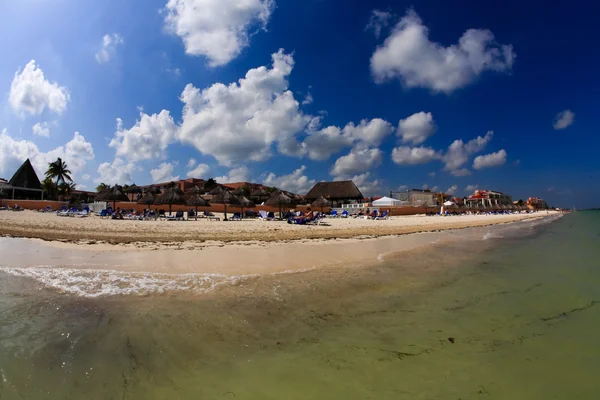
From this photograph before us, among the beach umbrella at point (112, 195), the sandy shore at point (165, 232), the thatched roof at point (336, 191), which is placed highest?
the thatched roof at point (336, 191)

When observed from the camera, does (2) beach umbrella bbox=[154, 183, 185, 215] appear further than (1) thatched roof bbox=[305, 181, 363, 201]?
No

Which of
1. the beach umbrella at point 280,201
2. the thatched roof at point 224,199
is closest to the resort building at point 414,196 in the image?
the beach umbrella at point 280,201

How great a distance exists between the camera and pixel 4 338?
2994 millimetres

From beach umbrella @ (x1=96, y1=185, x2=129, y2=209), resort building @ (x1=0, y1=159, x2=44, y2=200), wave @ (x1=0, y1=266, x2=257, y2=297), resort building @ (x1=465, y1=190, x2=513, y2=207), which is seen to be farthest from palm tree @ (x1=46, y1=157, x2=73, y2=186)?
resort building @ (x1=465, y1=190, x2=513, y2=207)

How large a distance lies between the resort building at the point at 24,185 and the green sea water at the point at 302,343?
51045 millimetres

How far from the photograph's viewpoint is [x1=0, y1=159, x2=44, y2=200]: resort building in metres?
41.4

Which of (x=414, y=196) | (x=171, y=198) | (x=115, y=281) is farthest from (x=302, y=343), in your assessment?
(x=414, y=196)

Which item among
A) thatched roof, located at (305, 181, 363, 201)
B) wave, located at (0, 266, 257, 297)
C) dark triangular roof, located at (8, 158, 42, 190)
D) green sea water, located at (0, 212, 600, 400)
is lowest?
green sea water, located at (0, 212, 600, 400)

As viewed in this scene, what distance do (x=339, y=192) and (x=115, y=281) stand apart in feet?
132

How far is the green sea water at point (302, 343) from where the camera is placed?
226 centimetres

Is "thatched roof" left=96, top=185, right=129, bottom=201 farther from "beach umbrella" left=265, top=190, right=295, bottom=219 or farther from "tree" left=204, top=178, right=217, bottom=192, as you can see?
"tree" left=204, top=178, right=217, bottom=192

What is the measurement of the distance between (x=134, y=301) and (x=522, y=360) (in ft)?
15.4

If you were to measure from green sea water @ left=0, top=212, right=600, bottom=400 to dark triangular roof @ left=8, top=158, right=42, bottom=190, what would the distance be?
172 feet

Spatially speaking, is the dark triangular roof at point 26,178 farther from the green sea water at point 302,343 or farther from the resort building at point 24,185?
the green sea water at point 302,343
